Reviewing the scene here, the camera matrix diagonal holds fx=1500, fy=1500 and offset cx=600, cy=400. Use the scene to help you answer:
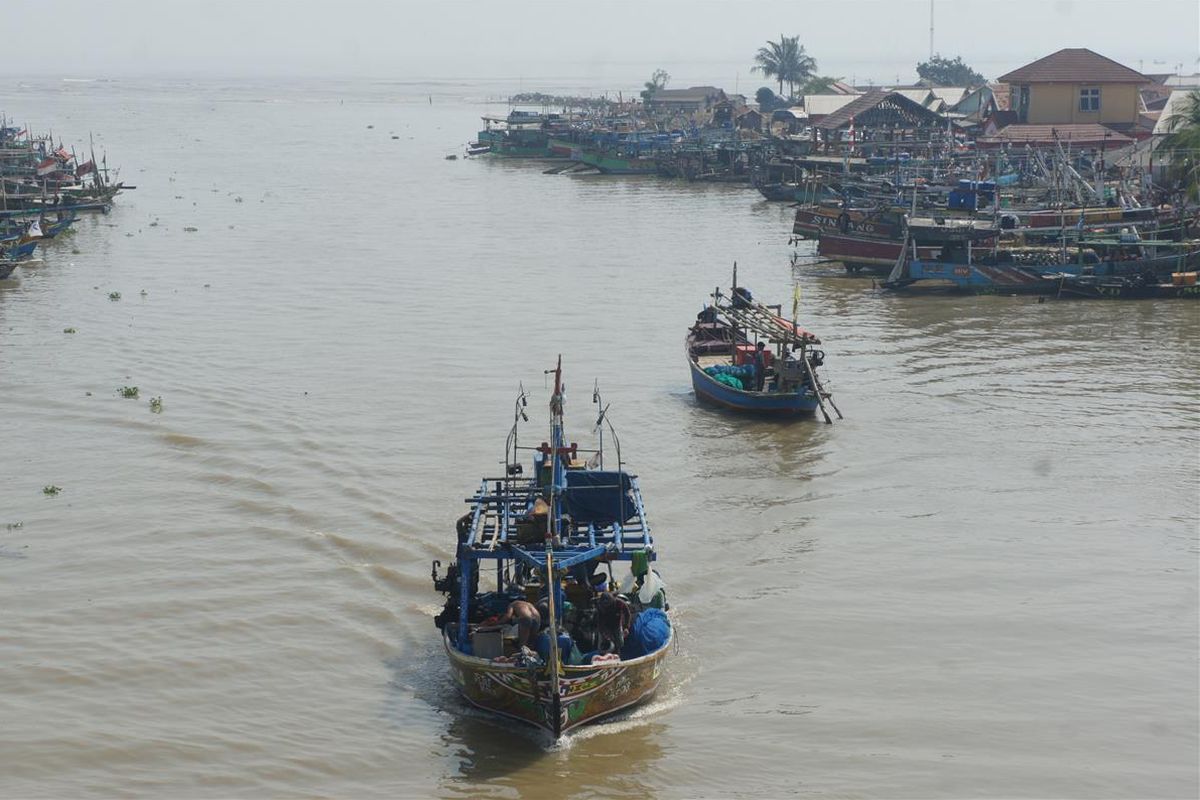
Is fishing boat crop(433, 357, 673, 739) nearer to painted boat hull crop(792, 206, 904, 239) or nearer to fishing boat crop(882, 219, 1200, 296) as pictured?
fishing boat crop(882, 219, 1200, 296)

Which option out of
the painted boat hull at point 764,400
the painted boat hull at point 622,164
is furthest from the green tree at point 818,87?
the painted boat hull at point 764,400

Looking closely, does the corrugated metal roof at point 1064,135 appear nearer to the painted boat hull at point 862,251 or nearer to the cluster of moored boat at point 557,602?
the painted boat hull at point 862,251

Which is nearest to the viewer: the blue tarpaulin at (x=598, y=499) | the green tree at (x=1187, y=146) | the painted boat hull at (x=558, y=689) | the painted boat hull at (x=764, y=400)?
the painted boat hull at (x=558, y=689)

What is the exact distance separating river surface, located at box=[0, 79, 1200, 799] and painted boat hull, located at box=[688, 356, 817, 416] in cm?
52

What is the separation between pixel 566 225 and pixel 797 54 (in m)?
73.0

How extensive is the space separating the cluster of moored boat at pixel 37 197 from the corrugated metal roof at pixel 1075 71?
38.3 metres

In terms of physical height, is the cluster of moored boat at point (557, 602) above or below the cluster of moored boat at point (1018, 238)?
below

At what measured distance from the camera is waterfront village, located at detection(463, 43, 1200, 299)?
135ft

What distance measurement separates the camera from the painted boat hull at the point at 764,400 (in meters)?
26.6

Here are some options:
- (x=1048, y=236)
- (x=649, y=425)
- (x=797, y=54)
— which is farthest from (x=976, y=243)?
(x=797, y=54)

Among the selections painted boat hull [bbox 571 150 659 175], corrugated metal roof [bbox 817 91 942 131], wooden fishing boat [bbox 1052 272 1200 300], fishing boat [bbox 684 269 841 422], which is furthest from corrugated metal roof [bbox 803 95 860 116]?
fishing boat [bbox 684 269 841 422]

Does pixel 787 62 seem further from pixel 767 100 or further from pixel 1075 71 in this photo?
pixel 1075 71

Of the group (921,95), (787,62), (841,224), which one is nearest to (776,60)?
(787,62)

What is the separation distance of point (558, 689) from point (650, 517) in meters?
7.80
